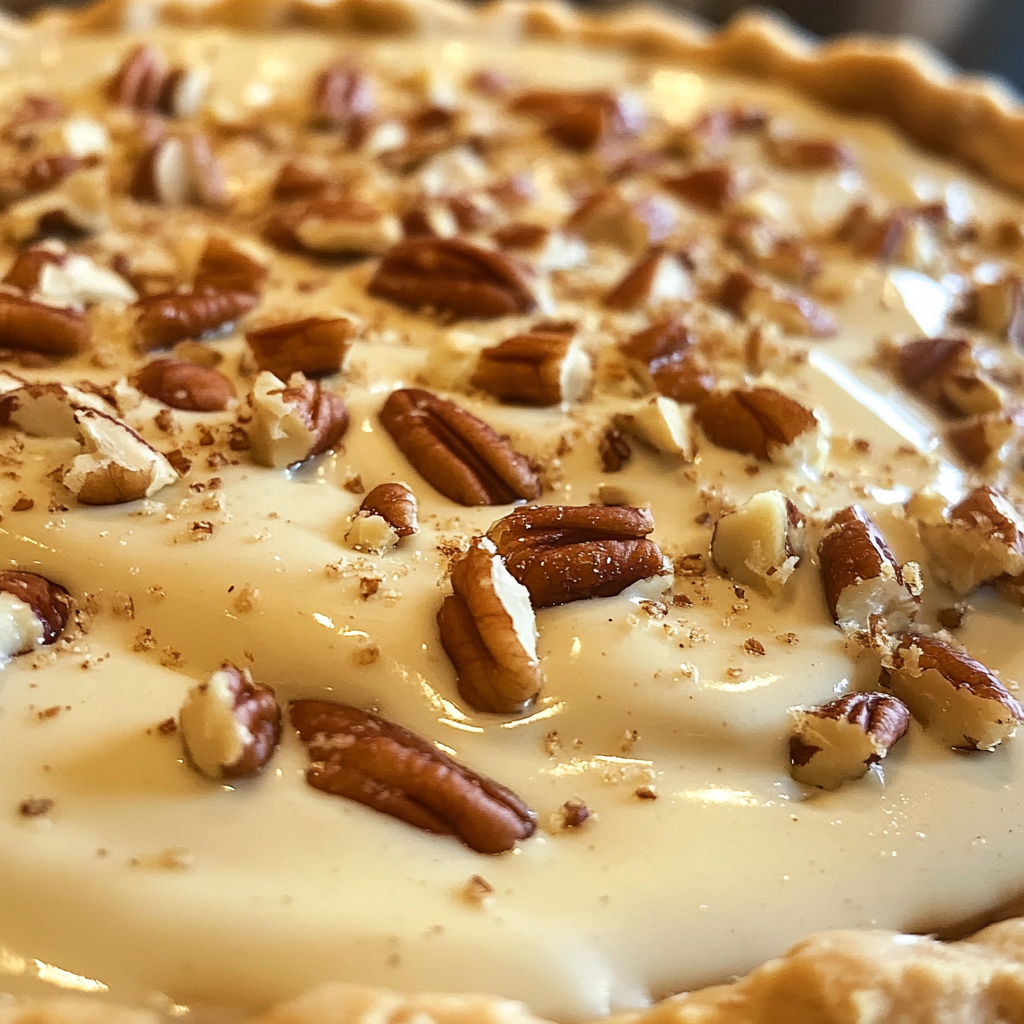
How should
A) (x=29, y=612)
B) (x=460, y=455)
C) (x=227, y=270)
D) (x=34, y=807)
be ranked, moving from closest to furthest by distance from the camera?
(x=34, y=807)
(x=29, y=612)
(x=460, y=455)
(x=227, y=270)

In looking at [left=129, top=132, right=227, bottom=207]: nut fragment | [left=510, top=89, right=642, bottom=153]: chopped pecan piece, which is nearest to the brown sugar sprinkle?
[left=129, top=132, right=227, bottom=207]: nut fragment

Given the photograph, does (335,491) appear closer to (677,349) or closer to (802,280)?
(677,349)

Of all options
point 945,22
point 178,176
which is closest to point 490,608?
point 178,176

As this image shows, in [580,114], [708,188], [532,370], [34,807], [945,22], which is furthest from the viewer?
[945,22]

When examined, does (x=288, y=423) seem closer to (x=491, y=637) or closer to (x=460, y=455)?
(x=460, y=455)

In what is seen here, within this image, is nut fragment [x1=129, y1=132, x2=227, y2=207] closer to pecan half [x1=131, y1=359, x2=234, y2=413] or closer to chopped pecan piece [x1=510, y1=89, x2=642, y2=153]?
pecan half [x1=131, y1=359, x2=234, y2=413]

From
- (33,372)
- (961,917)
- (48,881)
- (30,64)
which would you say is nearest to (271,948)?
(48,881)
